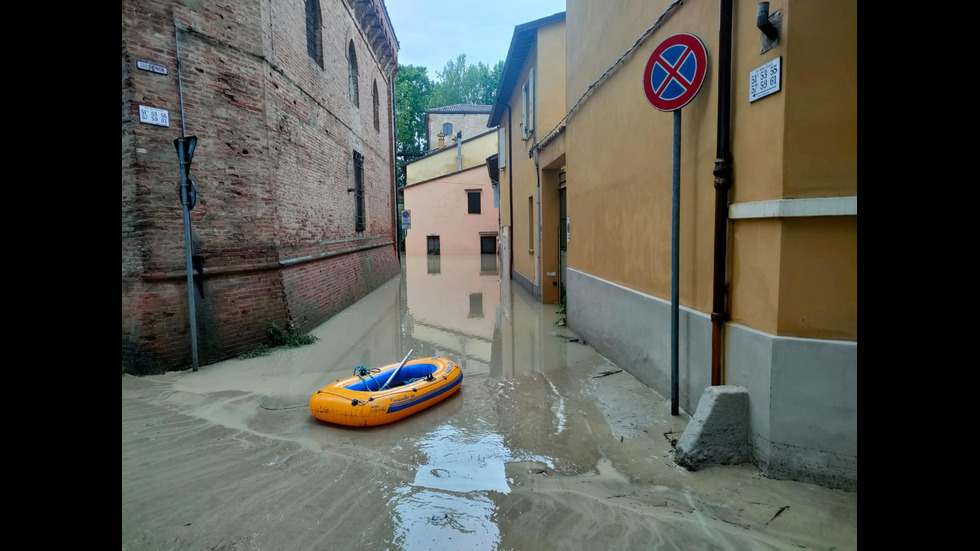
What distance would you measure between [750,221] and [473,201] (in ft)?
91.1

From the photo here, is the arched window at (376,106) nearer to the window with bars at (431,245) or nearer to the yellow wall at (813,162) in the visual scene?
the window with bars at (431,245)

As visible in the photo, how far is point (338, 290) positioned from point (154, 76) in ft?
18.6

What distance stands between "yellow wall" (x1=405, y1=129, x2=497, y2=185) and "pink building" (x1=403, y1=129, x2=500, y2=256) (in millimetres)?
973

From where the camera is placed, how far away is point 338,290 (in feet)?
36.4


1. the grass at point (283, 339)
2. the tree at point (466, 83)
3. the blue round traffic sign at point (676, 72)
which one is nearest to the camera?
the blue round traffic sign at point (676, 72)

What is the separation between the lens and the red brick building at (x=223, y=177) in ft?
20.5

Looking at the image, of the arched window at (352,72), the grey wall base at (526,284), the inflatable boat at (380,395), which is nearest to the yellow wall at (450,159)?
the grey wall base at (526,284)

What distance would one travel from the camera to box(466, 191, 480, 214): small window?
30594 mm

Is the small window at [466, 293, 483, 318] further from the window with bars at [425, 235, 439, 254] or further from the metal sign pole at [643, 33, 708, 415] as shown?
the window with bars at [425, 235, 439, 254]

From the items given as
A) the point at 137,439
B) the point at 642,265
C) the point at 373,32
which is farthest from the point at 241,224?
the point at 373,32

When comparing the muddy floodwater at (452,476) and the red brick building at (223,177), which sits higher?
the red brick building at (223,177)

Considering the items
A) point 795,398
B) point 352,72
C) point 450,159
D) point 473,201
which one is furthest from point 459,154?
point 795,398

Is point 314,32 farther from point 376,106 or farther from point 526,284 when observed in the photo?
point 526,284

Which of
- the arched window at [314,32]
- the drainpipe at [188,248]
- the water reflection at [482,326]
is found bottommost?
the water reflection at [482,326]
